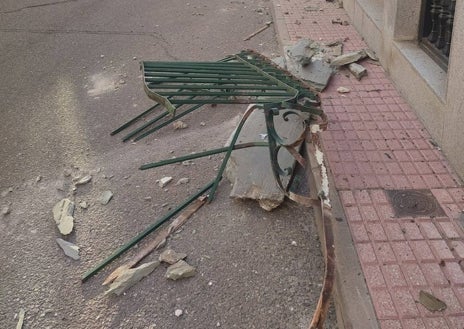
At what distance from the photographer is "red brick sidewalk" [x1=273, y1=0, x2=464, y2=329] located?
2.69m

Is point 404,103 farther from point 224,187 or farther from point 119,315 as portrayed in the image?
point 119,315

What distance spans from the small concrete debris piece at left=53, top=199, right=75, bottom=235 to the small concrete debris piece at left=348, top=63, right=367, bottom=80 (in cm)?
305

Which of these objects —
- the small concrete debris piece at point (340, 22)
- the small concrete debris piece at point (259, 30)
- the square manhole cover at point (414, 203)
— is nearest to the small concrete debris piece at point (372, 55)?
the small concrete debris piece at point (340, 22)

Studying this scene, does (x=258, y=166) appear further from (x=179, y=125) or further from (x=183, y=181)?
(x=179, y=125)

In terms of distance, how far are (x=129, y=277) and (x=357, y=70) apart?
328 cm

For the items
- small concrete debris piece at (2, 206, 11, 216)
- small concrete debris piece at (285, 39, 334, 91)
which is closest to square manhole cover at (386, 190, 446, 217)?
small concrete debris piece at (285, 39, 334, 91)

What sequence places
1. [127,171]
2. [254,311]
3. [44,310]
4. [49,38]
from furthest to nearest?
[49,38]
[127,171]
[44,310]
[254,311]

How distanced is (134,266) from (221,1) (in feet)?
22.9

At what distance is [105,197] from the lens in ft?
13.3

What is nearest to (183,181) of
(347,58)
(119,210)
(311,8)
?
(119,210)

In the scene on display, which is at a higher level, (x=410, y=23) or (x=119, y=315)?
(x=410, y=23)

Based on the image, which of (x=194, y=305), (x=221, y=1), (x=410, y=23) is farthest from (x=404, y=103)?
(x=221, y=1)

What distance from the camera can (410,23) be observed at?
4980 millimetres

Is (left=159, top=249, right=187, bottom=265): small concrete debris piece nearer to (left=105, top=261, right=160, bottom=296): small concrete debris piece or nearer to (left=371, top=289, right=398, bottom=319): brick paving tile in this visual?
(left=105, top=261, right=160, bottom=296): small concrete debris piece
